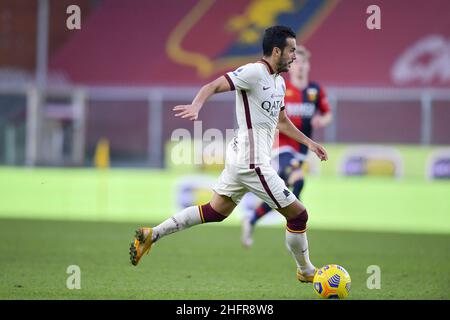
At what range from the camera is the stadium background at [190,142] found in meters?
9.30

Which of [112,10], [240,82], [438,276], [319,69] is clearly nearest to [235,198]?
[240,82]

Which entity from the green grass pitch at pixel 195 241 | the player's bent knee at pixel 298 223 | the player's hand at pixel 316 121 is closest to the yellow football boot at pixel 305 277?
the green grass pitch at pixel 195 241

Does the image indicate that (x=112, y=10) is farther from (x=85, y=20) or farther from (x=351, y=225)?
(x=351, y=225)

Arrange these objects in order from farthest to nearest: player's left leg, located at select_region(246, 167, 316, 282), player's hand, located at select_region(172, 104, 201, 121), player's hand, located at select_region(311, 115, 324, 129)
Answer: player's hand, located at select_region(311, 115, 324, 129)
player's left leg, located at select_region(246, 167, 316, 282)
player's hand, located at select_region(172, 104, 201, 121)

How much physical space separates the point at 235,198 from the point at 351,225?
7.12 meters

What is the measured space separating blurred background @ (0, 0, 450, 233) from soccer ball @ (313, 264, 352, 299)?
29.5 ft

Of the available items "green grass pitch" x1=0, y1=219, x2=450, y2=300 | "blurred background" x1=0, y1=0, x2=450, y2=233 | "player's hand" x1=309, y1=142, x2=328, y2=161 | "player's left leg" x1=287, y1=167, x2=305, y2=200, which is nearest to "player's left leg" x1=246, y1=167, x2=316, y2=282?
"green grass pitch" x1=0, y1=219, x2=450, y2=300

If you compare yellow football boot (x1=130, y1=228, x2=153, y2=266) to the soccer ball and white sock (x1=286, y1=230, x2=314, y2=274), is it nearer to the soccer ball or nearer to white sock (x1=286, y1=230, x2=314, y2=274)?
white sock (x1=286, y1=230, x2=314, y2=274)

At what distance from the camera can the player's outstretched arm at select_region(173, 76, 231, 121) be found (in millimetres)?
6375

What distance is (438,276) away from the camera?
8.64 m

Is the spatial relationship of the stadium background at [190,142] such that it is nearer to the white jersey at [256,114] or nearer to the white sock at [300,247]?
the white sock at [300,247]

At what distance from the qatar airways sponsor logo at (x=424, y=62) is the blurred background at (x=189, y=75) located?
28 mm

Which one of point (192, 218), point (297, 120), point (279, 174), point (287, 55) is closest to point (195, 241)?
point (279, 174)

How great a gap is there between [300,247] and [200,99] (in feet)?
5.54
